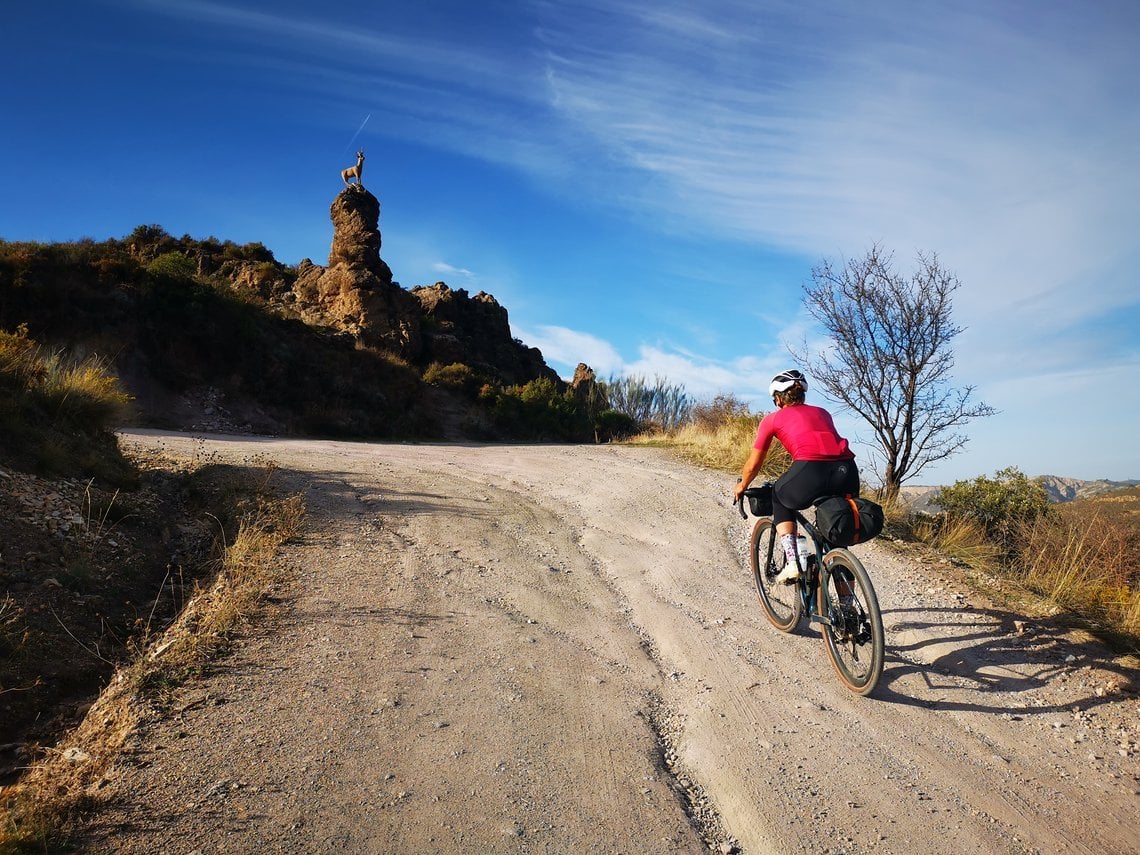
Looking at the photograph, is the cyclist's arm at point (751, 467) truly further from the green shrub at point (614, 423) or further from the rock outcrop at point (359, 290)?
the green shrub at point (614, 423)

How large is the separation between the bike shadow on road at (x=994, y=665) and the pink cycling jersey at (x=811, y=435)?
64.9 inches

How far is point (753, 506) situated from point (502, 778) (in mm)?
3196

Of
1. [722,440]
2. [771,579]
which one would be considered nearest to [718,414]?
[722,440]

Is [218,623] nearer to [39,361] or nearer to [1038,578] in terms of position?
[39,361]

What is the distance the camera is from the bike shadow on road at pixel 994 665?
180 inches

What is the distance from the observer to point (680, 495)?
10.0 metres

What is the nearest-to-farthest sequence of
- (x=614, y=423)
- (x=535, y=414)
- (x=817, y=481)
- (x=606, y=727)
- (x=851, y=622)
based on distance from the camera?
(x=606, y=727)
(x=851, y=622)
(x=817, y=481)
(x=535, y=414)
(x=614, y=423)

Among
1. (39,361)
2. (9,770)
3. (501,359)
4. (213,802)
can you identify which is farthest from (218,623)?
(501,359)

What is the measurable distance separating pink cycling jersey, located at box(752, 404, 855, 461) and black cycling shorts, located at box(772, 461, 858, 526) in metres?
0.06

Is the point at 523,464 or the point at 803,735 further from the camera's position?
the point at 523,464

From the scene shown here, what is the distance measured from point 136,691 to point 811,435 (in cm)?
471

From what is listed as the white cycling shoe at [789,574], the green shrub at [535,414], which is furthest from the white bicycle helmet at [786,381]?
the green shrub at [535,414]

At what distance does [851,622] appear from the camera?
4.58 m

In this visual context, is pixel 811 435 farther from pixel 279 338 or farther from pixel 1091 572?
pixel 279 338
